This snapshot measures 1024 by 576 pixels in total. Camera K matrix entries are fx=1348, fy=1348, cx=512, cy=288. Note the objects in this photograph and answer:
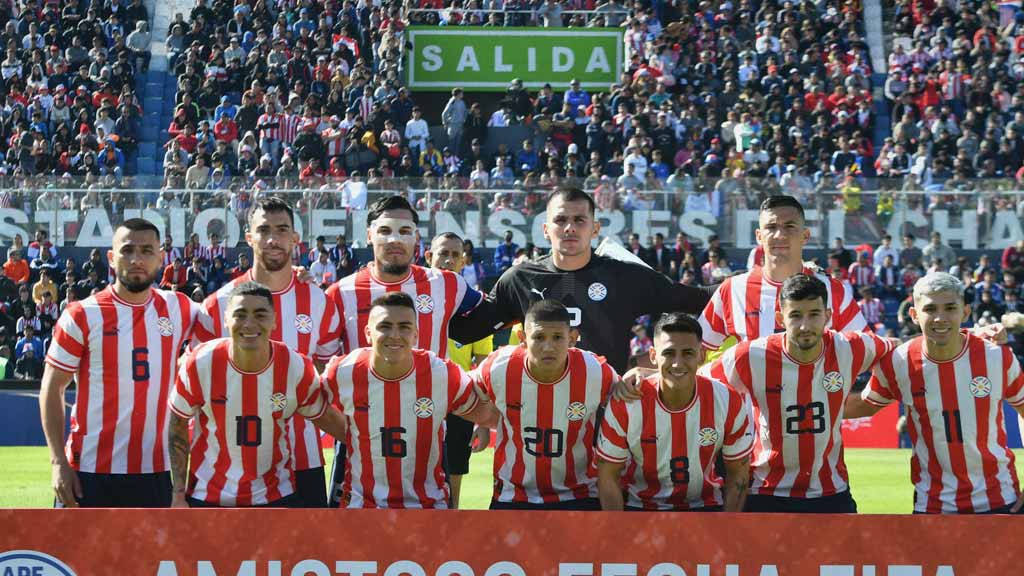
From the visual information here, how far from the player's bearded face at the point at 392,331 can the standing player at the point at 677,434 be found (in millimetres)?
890

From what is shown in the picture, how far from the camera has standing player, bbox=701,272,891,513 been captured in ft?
18.8

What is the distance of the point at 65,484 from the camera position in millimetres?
5777

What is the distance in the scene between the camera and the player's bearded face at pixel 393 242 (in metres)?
6.29

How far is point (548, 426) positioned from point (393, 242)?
4.04 ft

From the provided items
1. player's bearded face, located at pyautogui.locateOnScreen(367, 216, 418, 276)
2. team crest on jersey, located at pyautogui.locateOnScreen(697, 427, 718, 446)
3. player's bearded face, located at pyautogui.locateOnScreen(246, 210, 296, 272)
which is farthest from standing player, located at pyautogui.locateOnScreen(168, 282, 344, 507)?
team crest on jersey, located at pyautogui.locateOnScreen(697, 427, 718, 446)

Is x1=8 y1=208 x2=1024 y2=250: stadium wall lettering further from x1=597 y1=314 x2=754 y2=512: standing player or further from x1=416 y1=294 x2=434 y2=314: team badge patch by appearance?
x1=597 y1=314 x2=754 y2=512: standing player

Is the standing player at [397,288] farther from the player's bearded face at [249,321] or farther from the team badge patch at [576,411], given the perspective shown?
the team badge patch at [576,411]

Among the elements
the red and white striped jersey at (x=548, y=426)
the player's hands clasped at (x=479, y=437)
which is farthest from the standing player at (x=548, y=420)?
the player's hands clasped at (x=479, y=437)

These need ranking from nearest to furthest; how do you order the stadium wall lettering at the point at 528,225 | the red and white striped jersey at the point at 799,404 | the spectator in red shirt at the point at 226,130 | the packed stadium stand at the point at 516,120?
the red and white striped jersey at the point at 799,404, the stadium wall lettering at the point at 528,225, the packed stadium stand at the point at 516,120, the spectator in red shirt at the point at 226,130

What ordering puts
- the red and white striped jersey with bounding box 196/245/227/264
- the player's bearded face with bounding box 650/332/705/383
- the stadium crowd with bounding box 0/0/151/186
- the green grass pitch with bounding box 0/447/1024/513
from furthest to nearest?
the stadium crowd with bounding box 0/0/151/186 → the red and white striped jersey with bounding box 196/245/227/264 → the green grass pitch with bounding box 0/447/1024/513 → the player's bearded face with bounding box 650/332/705/383

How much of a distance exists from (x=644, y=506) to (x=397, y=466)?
1052 millimetres

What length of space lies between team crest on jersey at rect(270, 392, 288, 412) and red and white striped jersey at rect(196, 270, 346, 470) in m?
0.41

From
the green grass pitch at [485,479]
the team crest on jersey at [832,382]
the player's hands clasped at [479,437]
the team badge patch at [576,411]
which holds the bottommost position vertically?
the green grass pitch at [485,479]

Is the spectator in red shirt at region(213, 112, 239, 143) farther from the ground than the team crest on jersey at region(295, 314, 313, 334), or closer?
farther from the ground
